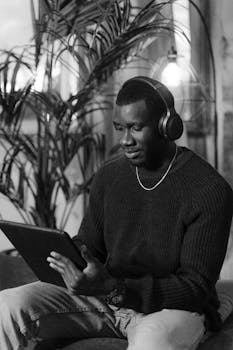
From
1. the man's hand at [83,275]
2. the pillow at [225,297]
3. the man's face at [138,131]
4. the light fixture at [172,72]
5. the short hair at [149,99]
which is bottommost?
the pillow at [225,297]

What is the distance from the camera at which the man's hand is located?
1835 millimetres

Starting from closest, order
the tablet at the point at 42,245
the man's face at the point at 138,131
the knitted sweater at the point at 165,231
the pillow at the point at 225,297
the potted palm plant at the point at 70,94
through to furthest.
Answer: the tablet at the point at 42,245
the knitted sweater at the point at 165,231
the man's face at the point at 138,131
the pillow at the point at 225,297
the potted palm plant at the point at 70,94

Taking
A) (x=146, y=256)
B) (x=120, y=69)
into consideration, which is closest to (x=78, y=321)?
(x=146, y=256)

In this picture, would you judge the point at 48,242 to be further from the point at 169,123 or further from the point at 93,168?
the point at 93,168

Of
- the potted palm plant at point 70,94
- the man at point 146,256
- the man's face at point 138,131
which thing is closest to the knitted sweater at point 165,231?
the man at point 146,256

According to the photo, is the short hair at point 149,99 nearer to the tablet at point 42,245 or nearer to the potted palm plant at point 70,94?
the tablet at point 42,245

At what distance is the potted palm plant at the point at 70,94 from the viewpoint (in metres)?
3.00

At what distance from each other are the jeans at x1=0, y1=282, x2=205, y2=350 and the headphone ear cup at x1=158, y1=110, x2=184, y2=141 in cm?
52

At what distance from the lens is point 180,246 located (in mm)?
2023

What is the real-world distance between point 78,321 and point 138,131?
621mm

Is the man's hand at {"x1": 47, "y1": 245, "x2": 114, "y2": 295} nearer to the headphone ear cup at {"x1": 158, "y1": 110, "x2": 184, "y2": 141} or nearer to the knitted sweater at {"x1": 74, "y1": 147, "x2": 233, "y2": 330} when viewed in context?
the knitted sweater at {"x1": 74, "y1": 147, "x2": 233, "y2": 330}

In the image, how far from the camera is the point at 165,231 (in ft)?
6.77

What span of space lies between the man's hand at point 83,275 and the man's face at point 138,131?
364 millimetres

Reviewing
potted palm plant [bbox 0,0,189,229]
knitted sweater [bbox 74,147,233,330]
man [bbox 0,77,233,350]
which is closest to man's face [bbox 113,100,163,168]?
man [bbox 0,77,233,350]
